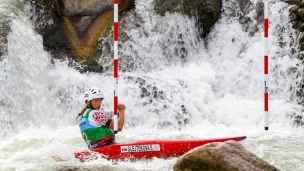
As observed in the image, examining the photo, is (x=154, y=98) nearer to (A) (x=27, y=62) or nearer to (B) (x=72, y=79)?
(B) (x=72, y=79)

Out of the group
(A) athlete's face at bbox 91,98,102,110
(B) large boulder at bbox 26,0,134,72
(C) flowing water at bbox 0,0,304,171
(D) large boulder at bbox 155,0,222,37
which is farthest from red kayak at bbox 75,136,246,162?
(D) large boulder at bbox 155,0,222,37

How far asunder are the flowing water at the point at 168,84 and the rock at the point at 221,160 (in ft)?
7.51

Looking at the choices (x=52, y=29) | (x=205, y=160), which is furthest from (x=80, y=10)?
(x=205, y=160)

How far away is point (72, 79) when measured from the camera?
34.8 feet

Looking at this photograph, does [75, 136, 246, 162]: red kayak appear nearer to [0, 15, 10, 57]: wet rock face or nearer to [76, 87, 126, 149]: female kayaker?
[76, 87, 126, 149]: female kayaker

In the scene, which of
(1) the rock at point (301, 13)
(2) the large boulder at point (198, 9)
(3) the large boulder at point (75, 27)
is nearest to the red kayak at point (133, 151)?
(3) the large boulder at point (75, 27)

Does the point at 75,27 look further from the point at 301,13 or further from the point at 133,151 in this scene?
the point at 133,151

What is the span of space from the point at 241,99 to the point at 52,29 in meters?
3.77

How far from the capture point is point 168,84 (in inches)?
420

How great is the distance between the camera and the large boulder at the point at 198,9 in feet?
38.6

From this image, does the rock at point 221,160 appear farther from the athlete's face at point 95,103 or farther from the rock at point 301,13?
the rock at point 301,13

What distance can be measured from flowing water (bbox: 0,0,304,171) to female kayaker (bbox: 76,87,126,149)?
4.58 feet

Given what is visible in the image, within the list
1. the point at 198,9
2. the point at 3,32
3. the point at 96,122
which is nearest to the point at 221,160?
the point at 96,122

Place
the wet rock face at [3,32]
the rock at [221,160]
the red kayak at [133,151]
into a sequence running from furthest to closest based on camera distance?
1. the wet rock face at [3,32]
2. the red kayak at [133,151]
3. the rock at [221,160]
